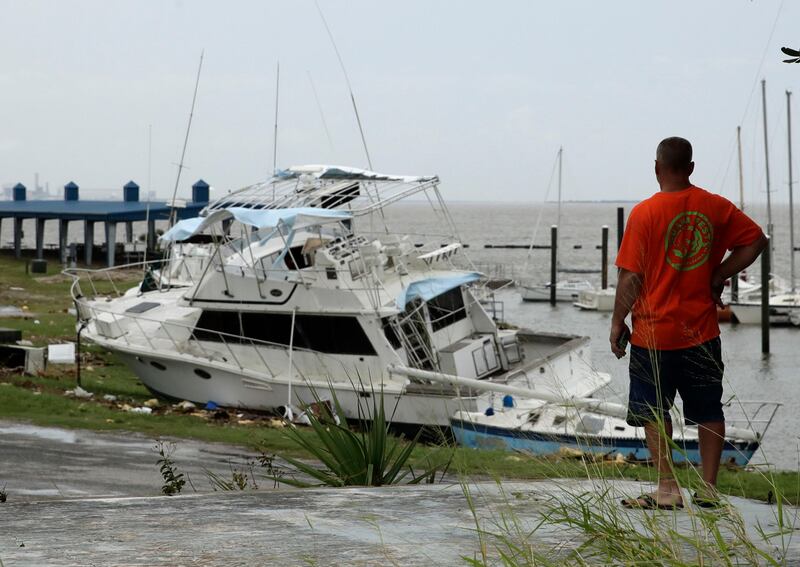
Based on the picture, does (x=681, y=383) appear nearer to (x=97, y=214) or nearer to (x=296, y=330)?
(x=296, y=330)

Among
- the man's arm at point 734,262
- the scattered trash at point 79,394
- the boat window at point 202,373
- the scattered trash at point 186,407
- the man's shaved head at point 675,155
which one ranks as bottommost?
the scattered trash at point 186,407

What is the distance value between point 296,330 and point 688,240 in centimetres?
1173

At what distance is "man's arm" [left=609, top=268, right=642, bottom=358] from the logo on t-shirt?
18cm

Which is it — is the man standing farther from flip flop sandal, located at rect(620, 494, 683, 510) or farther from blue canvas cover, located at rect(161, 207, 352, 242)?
blue canvas cover, located at rect(161, 207, 352, 242)

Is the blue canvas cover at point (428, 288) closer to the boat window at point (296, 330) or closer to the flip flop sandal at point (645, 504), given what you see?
the boat window at point (296, 330)

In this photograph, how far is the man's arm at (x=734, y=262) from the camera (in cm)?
509

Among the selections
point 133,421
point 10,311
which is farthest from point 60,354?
point 10,311

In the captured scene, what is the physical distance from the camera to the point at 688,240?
5066 millimetres

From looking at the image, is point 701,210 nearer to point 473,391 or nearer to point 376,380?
point 473,391

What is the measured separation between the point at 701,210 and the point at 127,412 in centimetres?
1147

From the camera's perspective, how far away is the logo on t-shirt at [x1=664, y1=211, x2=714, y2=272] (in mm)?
5051

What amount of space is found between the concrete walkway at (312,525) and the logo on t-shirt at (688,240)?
1084 mm

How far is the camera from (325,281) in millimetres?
16109

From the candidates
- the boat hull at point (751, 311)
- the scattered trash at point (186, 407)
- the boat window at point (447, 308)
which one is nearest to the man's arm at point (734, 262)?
the boat window at point (447, 308)
